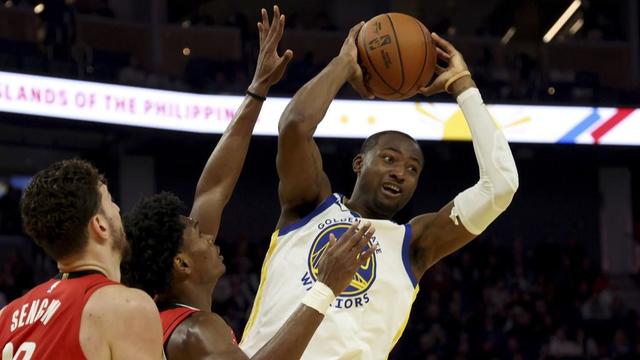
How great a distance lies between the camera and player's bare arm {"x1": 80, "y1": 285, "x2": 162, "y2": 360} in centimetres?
239

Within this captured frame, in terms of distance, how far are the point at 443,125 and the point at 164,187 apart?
463 centimetres

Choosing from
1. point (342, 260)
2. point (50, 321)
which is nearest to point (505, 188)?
point (342, 260)

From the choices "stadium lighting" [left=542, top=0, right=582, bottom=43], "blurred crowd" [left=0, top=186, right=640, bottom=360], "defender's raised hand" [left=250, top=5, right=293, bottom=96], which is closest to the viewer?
"defender's raised hand" [left=250, top=5, right=293, bottom=96]

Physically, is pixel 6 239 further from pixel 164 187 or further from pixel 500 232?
pixel 500 232

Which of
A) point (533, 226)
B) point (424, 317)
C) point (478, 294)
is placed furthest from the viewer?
point (533, 226)

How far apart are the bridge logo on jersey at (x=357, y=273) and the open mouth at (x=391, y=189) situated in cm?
24

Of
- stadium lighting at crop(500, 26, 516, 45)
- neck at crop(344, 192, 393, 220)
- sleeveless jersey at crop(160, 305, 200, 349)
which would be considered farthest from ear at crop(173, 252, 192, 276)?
stadium lighting at crop(500, 26, 516, 45)

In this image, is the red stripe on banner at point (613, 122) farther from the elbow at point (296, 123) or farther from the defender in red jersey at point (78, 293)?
the defender in red jersey at point (78, 293)

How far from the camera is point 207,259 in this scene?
3268 millimetres

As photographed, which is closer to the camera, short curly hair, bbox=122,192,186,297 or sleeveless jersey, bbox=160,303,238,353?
sleeveless jersey, bbox=160,303,238,353

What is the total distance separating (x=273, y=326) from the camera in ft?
12.1

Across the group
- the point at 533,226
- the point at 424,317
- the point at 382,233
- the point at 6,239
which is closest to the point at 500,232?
the point at 533,226

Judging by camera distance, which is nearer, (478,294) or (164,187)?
(478,294)

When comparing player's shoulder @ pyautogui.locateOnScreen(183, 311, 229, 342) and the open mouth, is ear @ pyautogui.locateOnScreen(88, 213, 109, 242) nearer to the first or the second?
player's shoulder @ pyautogui.locateOnScreen(183, 311, 229, 342)
